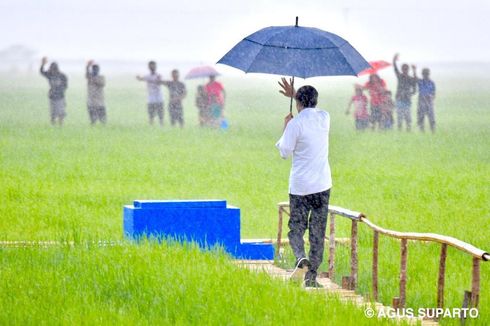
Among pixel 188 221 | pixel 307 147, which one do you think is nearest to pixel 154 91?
pixel 188 221

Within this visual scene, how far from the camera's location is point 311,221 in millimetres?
10328

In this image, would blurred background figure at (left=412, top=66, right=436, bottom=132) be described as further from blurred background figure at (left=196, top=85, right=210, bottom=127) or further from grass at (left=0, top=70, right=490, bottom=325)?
blurred background figure at (left=196, top=85, right=210, bottom=127)

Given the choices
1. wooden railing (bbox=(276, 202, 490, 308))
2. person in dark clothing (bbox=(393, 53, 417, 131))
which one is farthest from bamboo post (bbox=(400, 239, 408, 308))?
person in dark clothing (bbox=(393, 53, 417, 131))

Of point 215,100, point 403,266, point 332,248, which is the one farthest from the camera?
point 215,100

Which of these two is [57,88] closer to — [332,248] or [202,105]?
[202,105]

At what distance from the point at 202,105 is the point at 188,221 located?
91.6ft

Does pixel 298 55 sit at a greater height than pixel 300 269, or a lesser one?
greater

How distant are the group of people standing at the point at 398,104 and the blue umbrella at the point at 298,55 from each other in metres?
29.2

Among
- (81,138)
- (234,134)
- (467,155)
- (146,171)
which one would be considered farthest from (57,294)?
(234,134)

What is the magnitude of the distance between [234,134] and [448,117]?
16.5 m

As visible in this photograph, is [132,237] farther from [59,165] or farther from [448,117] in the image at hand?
[448,117]

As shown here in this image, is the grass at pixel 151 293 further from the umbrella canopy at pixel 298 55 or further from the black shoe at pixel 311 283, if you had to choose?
the umbrella canopy at pixel 298 55

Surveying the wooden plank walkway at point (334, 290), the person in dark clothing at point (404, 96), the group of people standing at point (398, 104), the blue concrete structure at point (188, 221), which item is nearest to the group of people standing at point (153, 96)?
the group of people standing at point (398, 104)

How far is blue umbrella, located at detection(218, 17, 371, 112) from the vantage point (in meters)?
10.9
